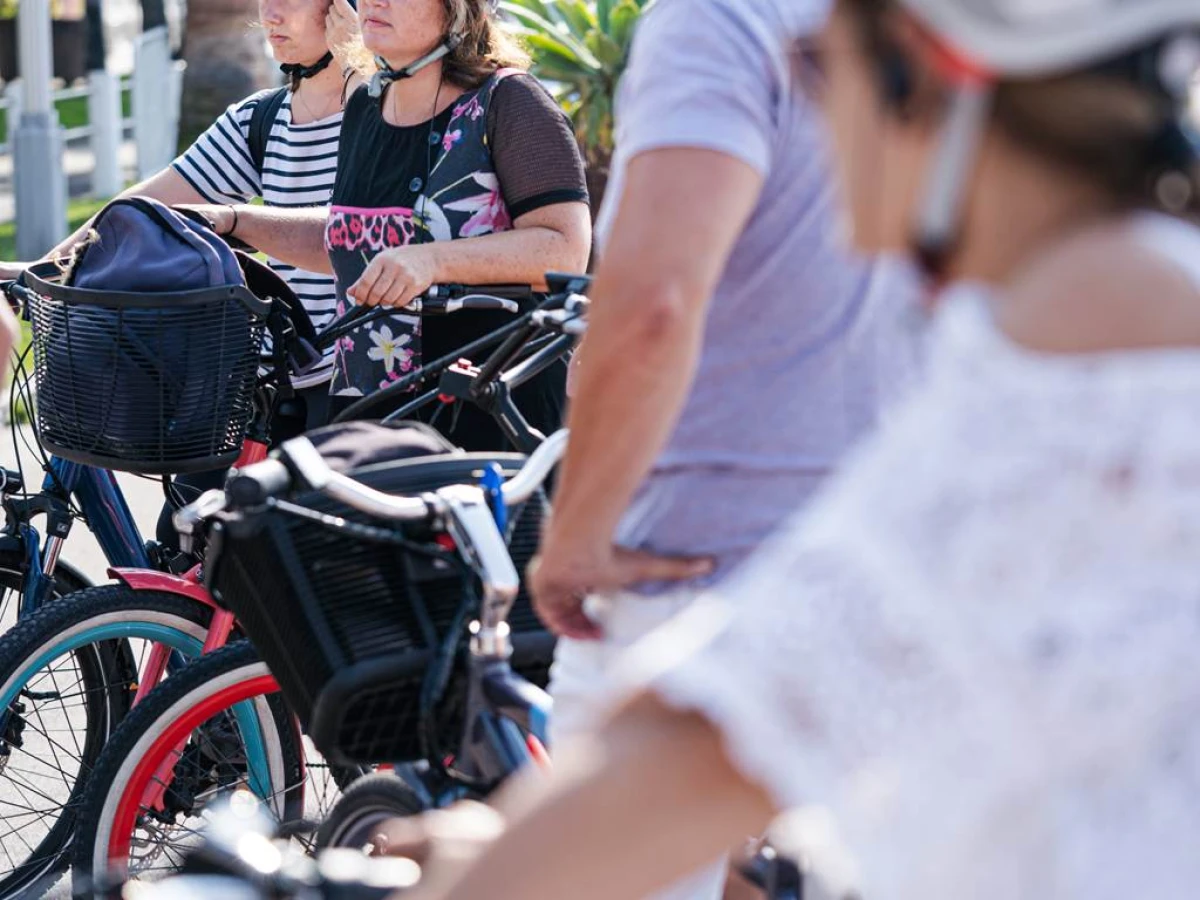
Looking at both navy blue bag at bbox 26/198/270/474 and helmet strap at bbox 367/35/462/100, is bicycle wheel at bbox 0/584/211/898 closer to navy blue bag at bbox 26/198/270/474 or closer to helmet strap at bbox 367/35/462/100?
navy blue bag at bbox 26/198/270/474

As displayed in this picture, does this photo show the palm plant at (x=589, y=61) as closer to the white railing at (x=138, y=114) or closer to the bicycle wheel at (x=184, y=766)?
the white railing at (x=138, y=114)

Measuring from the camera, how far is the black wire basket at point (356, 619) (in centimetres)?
247

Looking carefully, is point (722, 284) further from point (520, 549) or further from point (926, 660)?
point (926, 660)

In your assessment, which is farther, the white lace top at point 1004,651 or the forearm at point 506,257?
the forearm at point 506,257

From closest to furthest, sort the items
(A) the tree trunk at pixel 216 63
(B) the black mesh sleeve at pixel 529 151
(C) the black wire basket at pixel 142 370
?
(C) the black wire basket at pixel 142 370 < (B) the black mesh sleeve at pixel 529 151 < (A) the tree trunk at pixel 216 63

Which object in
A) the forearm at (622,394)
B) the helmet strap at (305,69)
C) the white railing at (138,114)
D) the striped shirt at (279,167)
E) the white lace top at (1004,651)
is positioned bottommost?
the white railing at (138,114)

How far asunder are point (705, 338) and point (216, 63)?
12784 mm

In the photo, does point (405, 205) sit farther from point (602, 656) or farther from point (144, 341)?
point (602, 656)

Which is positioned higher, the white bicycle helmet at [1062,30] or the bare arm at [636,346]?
the white bicycle helmet at [1062,30]

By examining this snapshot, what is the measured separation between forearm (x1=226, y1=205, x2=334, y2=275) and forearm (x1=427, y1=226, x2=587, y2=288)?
50 centimetres

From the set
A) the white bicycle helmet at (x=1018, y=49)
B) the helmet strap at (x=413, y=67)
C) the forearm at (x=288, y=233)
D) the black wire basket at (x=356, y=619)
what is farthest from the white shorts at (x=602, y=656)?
the forearm at (x=288, y=233)

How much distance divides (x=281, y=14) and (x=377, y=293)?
1432mm

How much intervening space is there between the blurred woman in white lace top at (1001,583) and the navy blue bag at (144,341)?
257 centimetres

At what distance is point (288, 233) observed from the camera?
160 inches
